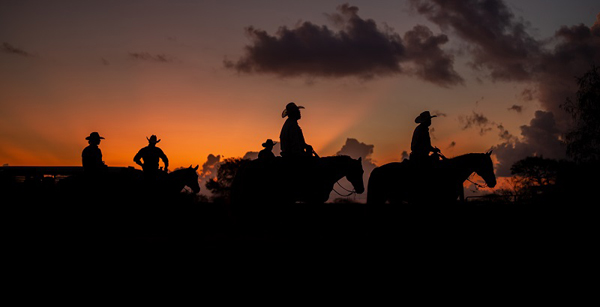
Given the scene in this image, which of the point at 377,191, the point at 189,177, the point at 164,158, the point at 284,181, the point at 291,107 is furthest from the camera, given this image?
the point at 189,177

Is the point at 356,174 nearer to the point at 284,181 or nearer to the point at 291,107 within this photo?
the point at 284,181

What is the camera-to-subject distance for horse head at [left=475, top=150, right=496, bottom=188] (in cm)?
1385

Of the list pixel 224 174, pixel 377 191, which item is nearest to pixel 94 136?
pixel 377 191

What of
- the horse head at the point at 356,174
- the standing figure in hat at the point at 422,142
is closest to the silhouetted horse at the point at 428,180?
the standing figure in hat at the point at 422,142

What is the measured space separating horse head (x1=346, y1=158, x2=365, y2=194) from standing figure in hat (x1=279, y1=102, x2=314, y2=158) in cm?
144

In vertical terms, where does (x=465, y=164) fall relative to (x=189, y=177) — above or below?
above

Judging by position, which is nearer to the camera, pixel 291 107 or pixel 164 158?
pixel 291 107

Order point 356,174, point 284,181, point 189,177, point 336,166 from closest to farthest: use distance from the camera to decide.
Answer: point 284,181, point 336,166, point 356,174, point 189,177

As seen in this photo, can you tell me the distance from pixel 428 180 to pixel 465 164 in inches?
50.1

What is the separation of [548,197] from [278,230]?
1669 centimetres

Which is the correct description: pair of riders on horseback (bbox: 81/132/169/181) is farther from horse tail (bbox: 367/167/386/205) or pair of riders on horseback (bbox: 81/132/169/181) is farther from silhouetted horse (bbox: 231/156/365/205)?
horse tail (bbox: 367/167/386/205)

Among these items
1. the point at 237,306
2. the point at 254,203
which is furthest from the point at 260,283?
the point at 254,203

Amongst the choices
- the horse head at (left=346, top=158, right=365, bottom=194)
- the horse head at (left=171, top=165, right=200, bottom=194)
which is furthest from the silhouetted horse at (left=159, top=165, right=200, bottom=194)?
the horse head at (left=346, top=158, right=365, bottom=194)

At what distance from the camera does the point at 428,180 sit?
1358 centimetres
